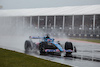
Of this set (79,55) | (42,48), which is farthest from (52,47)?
(79,55)

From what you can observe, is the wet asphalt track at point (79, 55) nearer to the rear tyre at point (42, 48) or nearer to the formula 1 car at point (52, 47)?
the rear tyre at point (42, 48)

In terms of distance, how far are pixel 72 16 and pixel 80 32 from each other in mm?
4295

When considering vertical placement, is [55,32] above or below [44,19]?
below

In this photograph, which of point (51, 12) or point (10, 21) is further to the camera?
point (10, 21)

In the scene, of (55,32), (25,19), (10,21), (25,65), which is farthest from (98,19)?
(25,65)

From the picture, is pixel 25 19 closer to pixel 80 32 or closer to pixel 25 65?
pixel 80 32

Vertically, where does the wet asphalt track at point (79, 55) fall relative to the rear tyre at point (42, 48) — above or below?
below

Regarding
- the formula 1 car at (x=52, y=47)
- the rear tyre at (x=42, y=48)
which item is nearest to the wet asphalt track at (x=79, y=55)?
the rear tyre at (x=42, y=48)

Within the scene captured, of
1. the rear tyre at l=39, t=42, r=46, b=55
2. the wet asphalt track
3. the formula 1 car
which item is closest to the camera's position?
the wet asphalt track

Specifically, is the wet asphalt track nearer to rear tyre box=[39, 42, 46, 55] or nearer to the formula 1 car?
rear tyre box=[39, 42, 46, 55]

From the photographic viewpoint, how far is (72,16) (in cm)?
2991

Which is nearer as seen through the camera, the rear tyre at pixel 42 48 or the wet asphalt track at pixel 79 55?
the wet asphalt track at pixel 79 55

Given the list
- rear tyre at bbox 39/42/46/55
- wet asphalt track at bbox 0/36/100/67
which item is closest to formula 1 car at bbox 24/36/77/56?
rear tyre at bbox 39/42/46/55

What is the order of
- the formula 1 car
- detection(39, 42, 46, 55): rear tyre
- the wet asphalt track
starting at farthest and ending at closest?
detection(39, 42, 46, 55): rear tyre, the formula 1 car, the wet asphalt track
